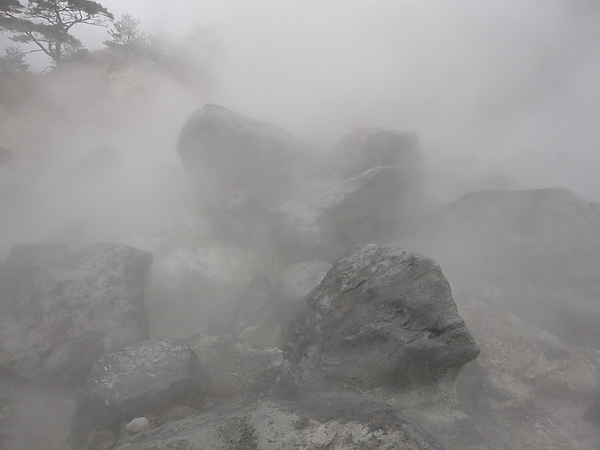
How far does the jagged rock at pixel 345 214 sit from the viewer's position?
4.72m

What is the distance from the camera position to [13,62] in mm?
9562

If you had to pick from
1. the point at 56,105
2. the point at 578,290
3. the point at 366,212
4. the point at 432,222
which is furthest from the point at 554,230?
the point at 56,105

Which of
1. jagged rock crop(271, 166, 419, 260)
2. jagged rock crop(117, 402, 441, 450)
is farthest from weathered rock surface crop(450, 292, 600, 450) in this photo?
jagged rock crop(271, 166, 419, 260)

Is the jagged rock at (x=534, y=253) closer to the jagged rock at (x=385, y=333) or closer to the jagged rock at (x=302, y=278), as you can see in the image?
the jagged rock at (x=302, y=278)

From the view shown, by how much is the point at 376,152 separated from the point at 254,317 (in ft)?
9.42

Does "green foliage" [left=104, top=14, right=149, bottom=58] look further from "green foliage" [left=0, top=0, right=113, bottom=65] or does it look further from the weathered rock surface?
the weathered rock surface

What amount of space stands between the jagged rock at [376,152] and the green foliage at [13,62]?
904 cm

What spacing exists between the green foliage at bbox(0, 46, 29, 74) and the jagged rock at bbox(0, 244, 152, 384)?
24.2 feet

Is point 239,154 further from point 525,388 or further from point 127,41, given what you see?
point 127,41

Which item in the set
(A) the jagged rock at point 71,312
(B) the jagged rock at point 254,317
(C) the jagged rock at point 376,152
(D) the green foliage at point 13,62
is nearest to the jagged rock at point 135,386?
(A) the jagged rock at point 71,312

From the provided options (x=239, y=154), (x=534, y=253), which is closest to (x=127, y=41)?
(x=239, y=154)

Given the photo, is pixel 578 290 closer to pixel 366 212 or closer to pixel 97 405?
pixel 366 212

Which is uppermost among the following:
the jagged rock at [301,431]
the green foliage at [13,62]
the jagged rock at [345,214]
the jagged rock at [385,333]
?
the green foliage at [13,62]

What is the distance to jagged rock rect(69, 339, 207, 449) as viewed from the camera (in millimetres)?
2883
